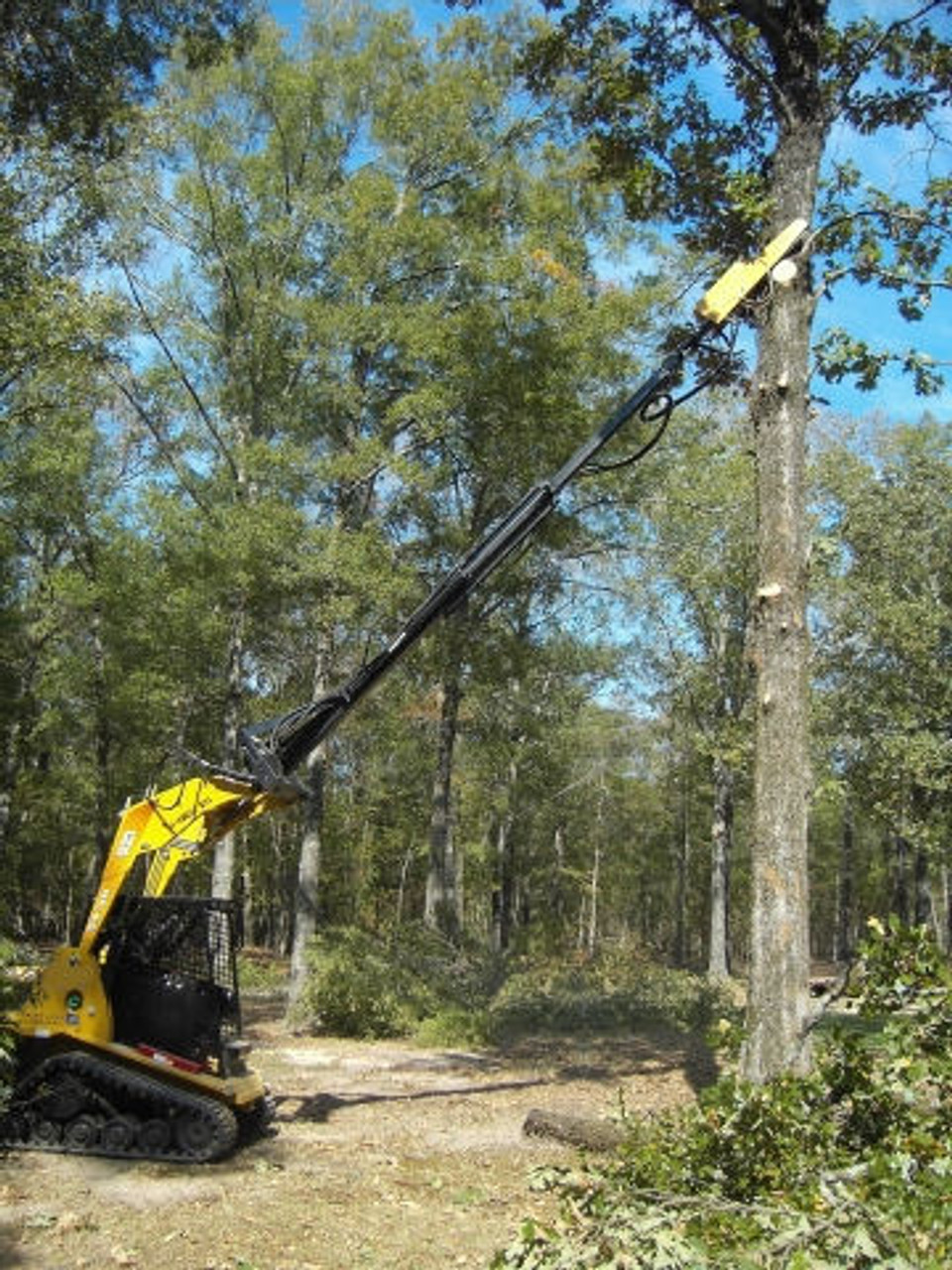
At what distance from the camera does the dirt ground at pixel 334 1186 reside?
647 cm

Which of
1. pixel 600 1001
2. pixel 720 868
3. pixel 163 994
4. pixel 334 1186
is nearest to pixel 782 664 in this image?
pixel 334 1186

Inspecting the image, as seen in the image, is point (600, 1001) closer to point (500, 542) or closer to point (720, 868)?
point (720, 868)

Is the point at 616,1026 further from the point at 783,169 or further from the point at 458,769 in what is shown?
the point at 458,769

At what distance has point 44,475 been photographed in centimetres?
2220

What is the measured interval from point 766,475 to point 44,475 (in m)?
18.9

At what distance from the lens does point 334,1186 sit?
25.9 ft

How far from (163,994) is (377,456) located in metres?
9.64

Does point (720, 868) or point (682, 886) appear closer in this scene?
point (720, 868)

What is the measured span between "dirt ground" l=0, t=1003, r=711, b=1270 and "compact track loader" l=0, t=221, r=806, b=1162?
276 millimetres

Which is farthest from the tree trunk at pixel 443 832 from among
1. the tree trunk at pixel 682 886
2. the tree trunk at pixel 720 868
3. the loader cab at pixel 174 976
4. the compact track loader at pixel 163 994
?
the tree trunk at pixel 682 886

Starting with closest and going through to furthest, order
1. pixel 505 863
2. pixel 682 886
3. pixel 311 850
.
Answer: pixel 311 850 → pixel 505 863 → pixel 682 886

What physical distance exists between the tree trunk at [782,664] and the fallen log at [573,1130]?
2892 millimetres

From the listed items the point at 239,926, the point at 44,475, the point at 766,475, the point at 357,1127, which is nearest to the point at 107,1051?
the point at 239,926

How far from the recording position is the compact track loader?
8.34 metres
